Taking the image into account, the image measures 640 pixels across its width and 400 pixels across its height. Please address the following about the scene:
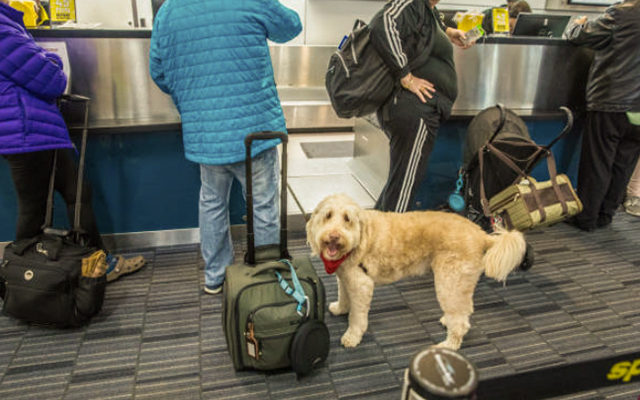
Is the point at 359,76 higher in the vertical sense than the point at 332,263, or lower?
higher

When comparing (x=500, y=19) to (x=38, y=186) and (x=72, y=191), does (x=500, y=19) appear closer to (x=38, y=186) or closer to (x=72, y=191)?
(x=72, y=191)

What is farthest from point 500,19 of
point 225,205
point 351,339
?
point 351,339

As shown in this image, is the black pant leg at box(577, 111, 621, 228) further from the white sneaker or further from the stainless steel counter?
the white sneaker

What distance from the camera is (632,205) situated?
4070 mm

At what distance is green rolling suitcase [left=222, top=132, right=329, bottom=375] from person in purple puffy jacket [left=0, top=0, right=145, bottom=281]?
44.5 inches

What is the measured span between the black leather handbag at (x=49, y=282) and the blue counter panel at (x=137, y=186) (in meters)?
0.74

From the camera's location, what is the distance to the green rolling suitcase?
6.28 feet

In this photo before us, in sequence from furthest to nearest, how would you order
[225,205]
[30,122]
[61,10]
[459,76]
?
1. [459,76]
2. [61,10]
3. [225,205]
4. [30,122]

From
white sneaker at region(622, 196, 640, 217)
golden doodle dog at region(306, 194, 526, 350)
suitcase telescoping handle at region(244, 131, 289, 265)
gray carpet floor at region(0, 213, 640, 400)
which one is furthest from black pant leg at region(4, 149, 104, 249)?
white sneaker at region(622, 196, 640, 217)

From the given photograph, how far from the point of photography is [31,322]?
7.71 feet

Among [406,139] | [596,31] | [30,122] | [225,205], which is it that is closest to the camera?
[30,122]

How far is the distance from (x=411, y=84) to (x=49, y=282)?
223 cm

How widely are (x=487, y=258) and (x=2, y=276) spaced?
2440 mm

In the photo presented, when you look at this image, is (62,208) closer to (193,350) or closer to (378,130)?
(193,350)
